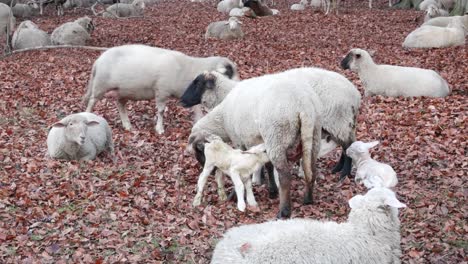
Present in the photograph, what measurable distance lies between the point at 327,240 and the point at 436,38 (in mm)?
13709

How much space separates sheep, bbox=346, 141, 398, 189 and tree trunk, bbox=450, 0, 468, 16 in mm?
17216

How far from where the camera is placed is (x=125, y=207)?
761 centimetres

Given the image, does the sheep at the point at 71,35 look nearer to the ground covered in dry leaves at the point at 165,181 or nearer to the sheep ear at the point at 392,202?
the ground covered in dry leaves at the point at 165,181

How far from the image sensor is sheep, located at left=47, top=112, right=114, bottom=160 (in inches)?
384

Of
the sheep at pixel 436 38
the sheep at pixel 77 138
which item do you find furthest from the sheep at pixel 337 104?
the sheep at pixel 436 38

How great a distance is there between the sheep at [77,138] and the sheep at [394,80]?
495 cm

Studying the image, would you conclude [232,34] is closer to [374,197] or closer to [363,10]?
[363,10]

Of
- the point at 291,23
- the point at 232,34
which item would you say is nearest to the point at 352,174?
the point at 232,34

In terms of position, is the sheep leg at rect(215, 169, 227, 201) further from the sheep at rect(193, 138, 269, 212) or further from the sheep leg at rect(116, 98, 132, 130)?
the sheep leg at rect(116, 98, 132, 130)

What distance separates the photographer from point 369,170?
8.14 meters

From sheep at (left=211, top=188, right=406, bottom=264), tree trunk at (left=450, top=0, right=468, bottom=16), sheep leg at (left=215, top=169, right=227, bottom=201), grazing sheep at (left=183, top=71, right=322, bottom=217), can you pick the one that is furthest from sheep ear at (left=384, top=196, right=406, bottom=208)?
tree trunk at (left=450, top=0, right=468, bottom=16)

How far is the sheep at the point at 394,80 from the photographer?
12352mm

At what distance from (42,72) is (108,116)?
520 centimetres

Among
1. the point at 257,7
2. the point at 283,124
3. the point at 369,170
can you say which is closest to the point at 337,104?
the point at 369,170
